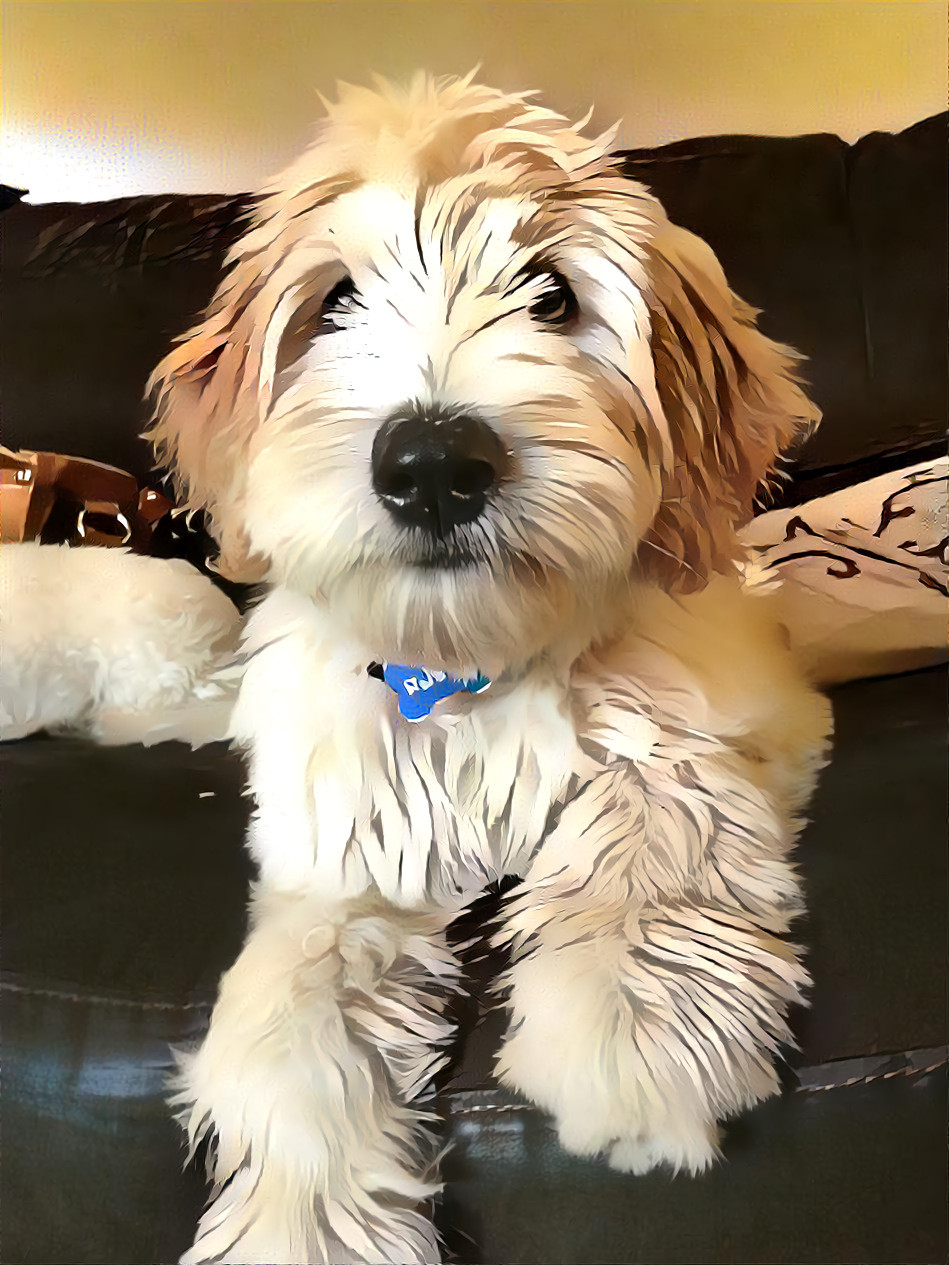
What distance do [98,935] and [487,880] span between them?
0.94 feet

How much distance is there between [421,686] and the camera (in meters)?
0.68

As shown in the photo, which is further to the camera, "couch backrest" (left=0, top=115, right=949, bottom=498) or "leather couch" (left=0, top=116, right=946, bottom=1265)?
"couch backrest" (left=0, top=115, right=949, bottom=498)

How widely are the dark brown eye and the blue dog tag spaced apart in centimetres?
25

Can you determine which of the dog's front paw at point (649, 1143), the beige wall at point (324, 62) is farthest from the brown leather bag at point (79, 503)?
the dog's front paw at point (649, 1143)

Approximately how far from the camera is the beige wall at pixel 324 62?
2.27 feet

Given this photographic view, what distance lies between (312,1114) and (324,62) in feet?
2.56

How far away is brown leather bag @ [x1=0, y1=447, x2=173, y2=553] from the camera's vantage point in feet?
2.79

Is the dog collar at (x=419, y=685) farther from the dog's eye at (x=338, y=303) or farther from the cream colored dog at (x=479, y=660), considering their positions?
the dog's eye at (x=338, y=303)

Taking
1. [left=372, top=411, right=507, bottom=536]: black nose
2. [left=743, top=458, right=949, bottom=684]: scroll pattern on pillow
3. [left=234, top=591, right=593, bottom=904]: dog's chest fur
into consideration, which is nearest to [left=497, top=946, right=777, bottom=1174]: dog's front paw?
[left=234, top=591, right=593, bottom=904]: dog's chest fur

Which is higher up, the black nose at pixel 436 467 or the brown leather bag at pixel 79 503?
the black nose at pixel 436 467

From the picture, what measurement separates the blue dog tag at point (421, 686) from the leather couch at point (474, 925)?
162 mm

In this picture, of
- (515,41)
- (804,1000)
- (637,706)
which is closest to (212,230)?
(515,41)

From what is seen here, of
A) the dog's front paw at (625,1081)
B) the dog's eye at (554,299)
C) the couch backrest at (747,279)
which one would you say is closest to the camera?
the dog's front paw at (625,1081)

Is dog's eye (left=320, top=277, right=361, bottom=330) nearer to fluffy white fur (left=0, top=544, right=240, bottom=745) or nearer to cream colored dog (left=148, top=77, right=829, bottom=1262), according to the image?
cream colored dog (left=148, top=77, right=829, bottom=1262)
